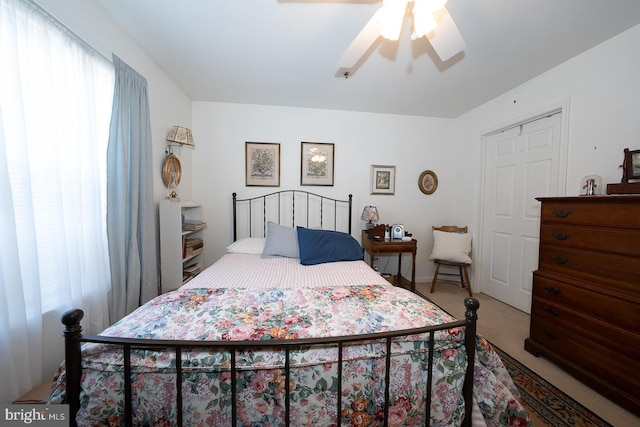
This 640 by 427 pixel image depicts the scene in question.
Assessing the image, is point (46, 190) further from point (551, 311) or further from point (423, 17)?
point (551, 311)

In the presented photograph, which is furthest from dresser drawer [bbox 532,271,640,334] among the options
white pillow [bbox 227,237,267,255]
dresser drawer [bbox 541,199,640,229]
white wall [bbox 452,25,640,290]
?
white pillow [bbox 227,237,267,255]

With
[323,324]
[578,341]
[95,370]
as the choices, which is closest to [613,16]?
[578,341]

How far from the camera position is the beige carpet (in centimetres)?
129

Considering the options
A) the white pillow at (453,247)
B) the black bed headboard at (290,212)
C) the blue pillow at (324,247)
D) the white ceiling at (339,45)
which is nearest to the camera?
the white ceiling at (339,45)

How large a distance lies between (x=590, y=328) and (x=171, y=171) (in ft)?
12.1

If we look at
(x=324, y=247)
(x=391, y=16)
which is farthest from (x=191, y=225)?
(x=391, y=16)

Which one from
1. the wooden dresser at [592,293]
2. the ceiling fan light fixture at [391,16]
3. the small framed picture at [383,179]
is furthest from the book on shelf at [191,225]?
the wooden dresser at [592,293]

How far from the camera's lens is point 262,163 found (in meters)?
2.92

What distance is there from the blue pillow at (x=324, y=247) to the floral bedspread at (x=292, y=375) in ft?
3.35

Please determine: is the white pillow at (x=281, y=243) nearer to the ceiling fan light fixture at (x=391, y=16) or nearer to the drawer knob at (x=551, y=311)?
the ceiling fan light fixture at (x=391, y=16)

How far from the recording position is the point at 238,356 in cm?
82

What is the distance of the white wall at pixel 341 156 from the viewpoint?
9.39 ft

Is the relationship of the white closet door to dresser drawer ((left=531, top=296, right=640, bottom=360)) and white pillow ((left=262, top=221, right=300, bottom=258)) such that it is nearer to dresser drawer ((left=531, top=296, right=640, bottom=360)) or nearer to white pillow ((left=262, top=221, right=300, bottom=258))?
dresser drawer ((left=531, top=296, right=640, bottom=360))

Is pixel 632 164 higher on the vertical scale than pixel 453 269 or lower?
higher
